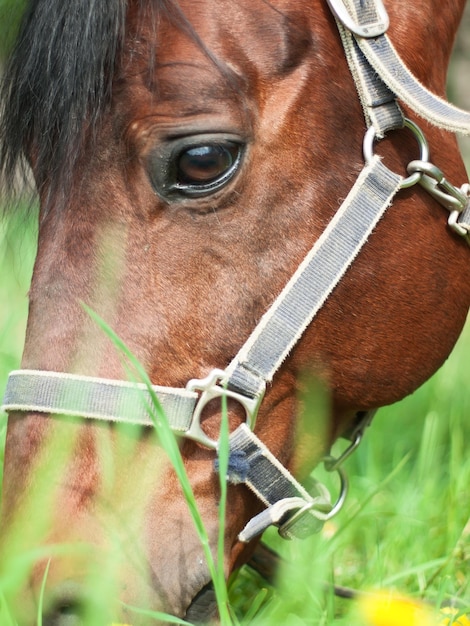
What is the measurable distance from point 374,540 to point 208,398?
92cm

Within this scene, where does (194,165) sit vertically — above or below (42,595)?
above

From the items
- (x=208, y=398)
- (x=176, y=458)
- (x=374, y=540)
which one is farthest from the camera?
(x=374, y=540)

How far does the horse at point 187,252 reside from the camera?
1.59 metres

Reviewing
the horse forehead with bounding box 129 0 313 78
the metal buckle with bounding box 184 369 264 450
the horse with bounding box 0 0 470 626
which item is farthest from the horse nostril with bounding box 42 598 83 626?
the horse forehead with bounding box 129 0 313 78

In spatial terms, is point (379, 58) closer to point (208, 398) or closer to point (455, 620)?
point (208, 398)

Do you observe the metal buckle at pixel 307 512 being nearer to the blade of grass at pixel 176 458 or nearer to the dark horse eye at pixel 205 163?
the blade of grass at pixel 176 458

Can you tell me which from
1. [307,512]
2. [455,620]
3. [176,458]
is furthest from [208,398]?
[455,620]

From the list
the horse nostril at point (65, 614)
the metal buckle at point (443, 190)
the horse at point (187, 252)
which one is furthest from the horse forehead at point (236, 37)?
the horse nostril at point (65, 614)

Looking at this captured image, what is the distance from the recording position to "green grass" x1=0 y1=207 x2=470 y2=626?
1.78m

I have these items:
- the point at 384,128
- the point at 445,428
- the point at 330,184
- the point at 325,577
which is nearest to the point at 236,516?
the point at 325,577

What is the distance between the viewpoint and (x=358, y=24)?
5.88 ft

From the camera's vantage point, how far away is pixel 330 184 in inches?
69.7

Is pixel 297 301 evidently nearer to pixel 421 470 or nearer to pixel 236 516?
pixel 236 516

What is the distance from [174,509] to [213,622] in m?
0.24
